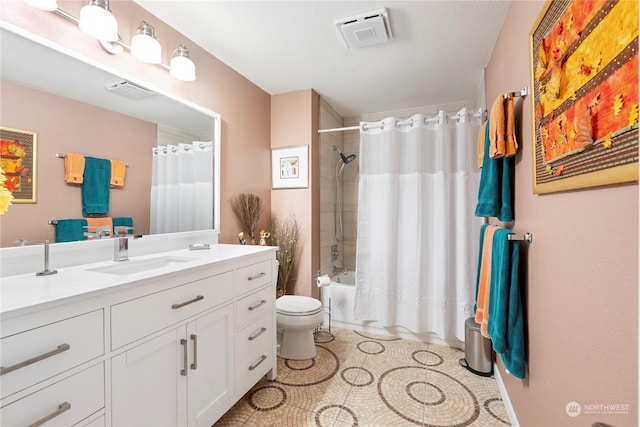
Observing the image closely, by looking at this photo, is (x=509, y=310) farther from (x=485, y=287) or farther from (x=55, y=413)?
(x=55, y=413)

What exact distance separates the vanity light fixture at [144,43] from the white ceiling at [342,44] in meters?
0.20

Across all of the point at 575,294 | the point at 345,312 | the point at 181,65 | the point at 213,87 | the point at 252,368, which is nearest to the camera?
the point at 575,294

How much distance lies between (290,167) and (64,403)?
7.32ft

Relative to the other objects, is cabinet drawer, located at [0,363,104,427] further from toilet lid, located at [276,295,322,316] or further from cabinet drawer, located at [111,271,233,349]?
toilet lid, located at [276,295,322,316]

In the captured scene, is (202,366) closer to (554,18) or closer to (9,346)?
(9,346)

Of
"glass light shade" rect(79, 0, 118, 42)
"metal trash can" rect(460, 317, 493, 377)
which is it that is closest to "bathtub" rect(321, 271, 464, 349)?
"metal trash can" rect(460, 317, 493, 377)

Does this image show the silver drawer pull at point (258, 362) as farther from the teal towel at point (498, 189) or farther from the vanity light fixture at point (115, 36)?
the vanity light fixture at point (115, 36)

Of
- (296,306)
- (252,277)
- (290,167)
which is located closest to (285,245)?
(296,306)

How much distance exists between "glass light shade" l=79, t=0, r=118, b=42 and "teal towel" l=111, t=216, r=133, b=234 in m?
0.89

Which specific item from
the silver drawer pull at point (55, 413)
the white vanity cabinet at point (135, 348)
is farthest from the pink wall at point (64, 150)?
the silver drawer pull at point (55, 413)

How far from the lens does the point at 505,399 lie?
5.46 feet

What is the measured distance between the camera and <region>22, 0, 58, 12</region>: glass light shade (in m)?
1.17

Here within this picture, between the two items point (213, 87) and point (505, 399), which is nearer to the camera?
point (505, 399)

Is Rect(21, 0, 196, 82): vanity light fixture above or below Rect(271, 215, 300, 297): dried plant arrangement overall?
above
